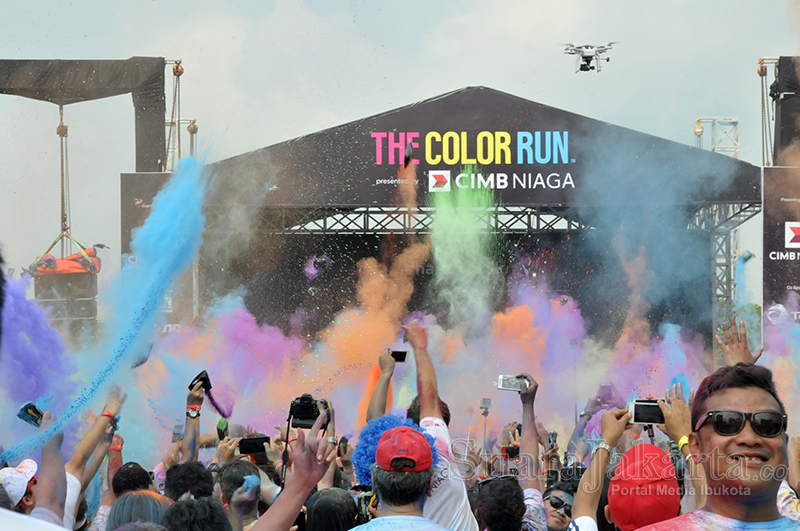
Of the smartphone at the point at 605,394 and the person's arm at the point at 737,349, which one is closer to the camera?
the person's arm at the point at 737,349

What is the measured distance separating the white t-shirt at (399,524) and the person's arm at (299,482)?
10.2 inches

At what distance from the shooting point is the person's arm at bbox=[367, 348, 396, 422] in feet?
14.1

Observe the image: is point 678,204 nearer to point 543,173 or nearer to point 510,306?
point 543,173

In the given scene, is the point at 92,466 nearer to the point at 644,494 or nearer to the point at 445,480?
the point at 445,480

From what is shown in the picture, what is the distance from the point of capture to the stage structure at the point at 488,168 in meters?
16.1

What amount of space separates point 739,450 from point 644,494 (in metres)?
0.84

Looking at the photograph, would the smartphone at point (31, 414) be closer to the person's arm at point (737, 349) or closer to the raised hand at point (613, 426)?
the raised hand at point (613, 426)

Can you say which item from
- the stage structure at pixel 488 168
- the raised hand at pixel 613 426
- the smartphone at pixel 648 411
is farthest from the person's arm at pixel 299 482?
the stage structure at pixel 488 168

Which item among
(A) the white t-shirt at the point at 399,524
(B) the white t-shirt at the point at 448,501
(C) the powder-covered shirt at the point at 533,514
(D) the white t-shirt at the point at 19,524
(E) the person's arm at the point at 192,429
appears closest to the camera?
(D) the white t-shirt at the point at 19,524

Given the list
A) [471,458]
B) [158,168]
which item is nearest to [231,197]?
[158,168]

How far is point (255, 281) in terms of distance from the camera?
17.2m

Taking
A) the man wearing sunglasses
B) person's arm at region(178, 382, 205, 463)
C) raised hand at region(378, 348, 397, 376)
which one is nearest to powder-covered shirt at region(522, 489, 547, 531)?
raised hand at region(378, 348, 397, 376)

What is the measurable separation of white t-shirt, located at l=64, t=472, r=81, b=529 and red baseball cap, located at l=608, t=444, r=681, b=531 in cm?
233

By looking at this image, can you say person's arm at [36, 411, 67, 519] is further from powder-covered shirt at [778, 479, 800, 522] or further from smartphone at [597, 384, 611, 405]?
smartphone at [597, 384, 611, 405]
